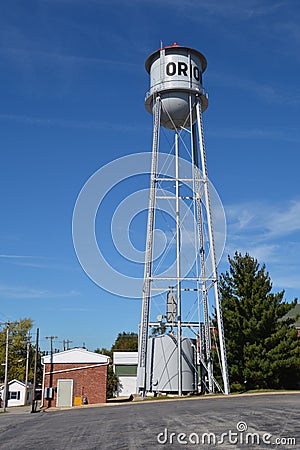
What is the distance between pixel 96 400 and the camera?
33.1m

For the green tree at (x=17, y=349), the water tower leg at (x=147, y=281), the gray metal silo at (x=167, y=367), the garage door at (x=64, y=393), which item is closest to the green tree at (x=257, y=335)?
the gray metal silo at (x=167, y=367)

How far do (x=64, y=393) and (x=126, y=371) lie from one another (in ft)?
79.8

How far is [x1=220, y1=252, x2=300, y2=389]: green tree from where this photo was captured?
30844 mm

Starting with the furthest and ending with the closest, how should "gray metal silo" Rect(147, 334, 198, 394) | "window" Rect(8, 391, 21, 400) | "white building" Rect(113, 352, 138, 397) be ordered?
1. "white building" Rect(113, 352, 138, 397)
2. "window" Rect(8, 391, 21, 400)
3. "gray metal silo" Rect(147, 334, 198, 394)

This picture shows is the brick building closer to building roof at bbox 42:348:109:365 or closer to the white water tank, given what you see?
building roof at bbox 42:348:109:365

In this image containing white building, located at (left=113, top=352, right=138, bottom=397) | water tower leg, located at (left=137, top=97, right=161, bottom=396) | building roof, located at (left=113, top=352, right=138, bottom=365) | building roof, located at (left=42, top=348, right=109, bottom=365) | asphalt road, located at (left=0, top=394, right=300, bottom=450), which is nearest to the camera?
asphalt road, located at (left=0, top=394, right=300, bottom=450)

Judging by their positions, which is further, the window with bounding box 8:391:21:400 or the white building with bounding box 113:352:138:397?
the white building with bounding box 113:352:138:397

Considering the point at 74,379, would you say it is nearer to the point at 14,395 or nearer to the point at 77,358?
the point at 77,358

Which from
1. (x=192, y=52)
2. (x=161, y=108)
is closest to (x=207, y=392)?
(x=161, y=108)

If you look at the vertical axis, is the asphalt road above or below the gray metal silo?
below

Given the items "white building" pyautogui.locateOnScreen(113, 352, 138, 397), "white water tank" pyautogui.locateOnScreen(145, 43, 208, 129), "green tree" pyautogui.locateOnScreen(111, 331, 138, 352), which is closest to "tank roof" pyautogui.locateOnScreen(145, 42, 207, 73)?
"white water tank" pyautogui.locateOnScreen(145, 43, 208, 129)

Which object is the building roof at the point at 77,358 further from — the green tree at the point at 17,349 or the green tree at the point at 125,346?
the green tree at the point at 125,346

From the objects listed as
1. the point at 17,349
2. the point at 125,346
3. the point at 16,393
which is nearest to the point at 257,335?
the point at 16,393

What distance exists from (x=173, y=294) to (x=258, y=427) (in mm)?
19076
